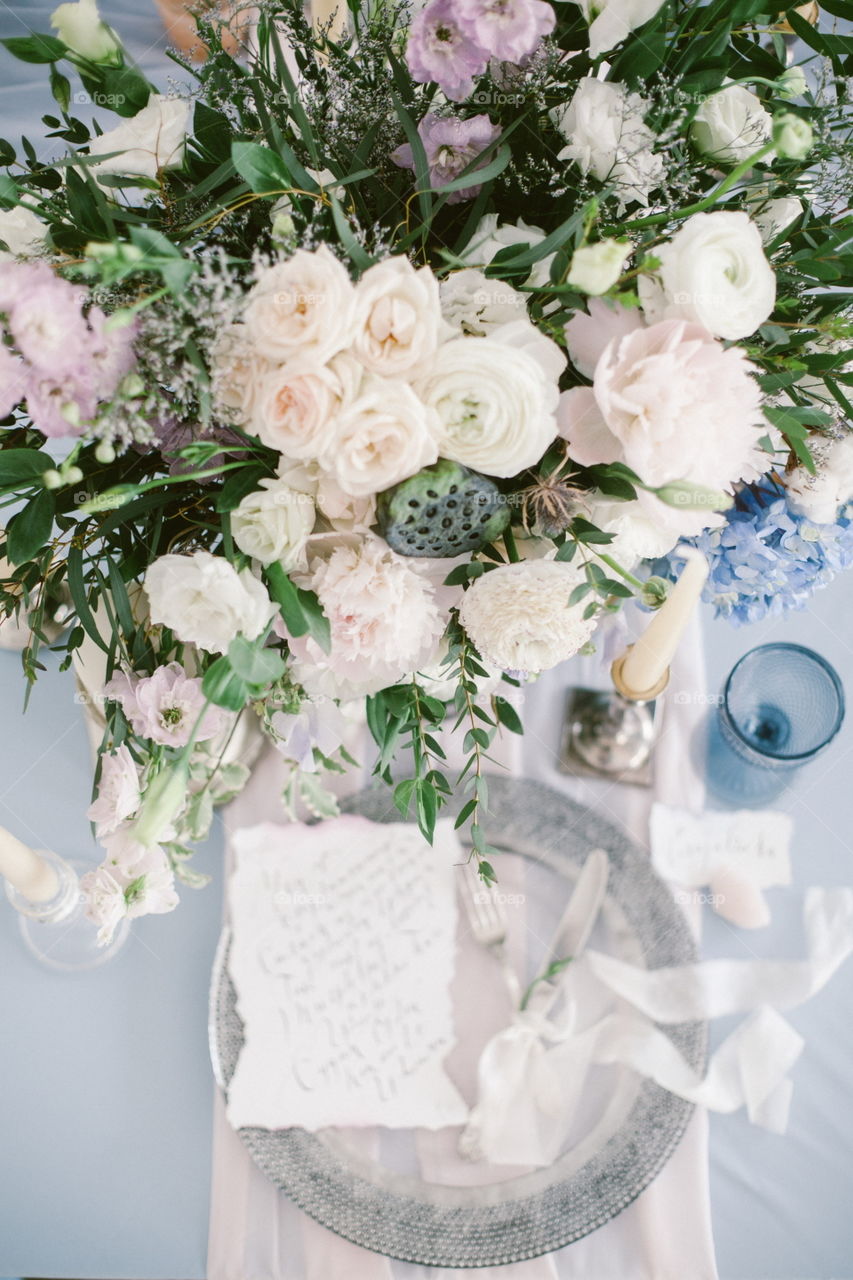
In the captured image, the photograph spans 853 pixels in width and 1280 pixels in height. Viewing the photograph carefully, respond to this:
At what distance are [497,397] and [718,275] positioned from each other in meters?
0.14

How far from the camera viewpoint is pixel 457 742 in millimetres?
887

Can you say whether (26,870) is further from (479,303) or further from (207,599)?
(479,303)

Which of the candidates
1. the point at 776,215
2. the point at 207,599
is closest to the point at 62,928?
the point at 207,599

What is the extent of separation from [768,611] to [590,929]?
1.16 ft

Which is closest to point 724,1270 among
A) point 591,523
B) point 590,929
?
point 590,929

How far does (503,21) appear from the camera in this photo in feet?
1.40

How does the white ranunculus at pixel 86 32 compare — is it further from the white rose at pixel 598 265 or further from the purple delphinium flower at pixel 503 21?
the white rose at pixel 598 265

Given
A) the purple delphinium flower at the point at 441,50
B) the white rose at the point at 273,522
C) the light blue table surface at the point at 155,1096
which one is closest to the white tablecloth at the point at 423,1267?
the light blue table surface at the point at 155,1096

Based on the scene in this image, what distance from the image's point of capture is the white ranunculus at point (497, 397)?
0.40 m

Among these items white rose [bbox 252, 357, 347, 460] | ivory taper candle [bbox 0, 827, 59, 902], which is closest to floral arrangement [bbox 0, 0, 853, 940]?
white rose [bbox 252, 357, 347, 460]

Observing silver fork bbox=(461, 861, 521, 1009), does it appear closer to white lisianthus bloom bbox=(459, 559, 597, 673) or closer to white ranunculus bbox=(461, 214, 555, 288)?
white lisianthus bloom bbox=(459, 559, 597, 673)

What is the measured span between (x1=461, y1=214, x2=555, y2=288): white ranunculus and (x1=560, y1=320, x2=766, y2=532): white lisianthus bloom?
0.25 feet

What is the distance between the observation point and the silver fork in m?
0.79

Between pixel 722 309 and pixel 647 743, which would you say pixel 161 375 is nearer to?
pixel 722 309
